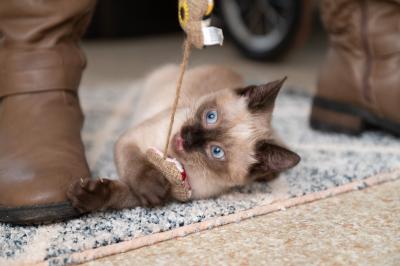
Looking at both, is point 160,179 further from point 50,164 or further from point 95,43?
point 95,43

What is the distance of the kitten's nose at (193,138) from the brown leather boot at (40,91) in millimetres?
265

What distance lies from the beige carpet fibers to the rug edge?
0.05 ft

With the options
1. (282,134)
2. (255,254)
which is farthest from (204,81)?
(255,254)

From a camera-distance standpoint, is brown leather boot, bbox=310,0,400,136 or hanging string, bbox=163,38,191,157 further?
brown leather boot, bbox=310,0,400,136

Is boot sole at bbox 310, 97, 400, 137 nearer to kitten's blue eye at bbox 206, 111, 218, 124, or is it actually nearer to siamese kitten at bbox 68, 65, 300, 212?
siamese kitten at bbox 68, 65, 300, 212

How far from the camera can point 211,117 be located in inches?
52.3

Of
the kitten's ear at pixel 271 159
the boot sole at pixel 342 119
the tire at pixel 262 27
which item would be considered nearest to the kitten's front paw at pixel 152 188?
the kitten's ear at pixel 271 159

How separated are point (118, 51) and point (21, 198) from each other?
8.68 ft

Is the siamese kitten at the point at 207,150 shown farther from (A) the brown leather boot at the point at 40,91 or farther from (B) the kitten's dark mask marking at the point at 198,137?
(A) the brown leather boot at the point at 40,91

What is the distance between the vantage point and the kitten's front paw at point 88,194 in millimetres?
1154

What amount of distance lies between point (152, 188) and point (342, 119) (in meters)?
0.90

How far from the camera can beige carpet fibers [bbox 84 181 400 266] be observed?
1.06 metres

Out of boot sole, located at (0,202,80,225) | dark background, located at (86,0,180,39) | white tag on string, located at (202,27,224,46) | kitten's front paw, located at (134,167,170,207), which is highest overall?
white tag on string, located at (202,27,224,46)

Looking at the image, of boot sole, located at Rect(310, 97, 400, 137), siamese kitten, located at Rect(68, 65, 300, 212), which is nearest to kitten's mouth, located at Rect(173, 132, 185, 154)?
siamese kitten, located at Rect(68, 65, 300, 212)
